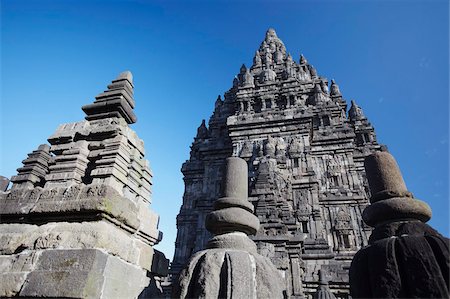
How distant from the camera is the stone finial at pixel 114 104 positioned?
12.9ft

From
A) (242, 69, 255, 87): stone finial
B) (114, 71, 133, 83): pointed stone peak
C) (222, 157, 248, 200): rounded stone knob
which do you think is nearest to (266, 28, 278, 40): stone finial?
→ (242, 69, 255, 87): stone finial

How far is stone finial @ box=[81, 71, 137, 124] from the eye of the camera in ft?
12.9

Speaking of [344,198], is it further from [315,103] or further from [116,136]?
[116,136]

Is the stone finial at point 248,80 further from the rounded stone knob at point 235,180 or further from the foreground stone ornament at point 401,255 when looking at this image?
the foreground stone ornament at point 401,255

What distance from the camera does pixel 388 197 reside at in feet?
9.61

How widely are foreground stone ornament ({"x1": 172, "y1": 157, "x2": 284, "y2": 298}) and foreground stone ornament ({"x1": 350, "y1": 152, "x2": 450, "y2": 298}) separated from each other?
2.83 ft

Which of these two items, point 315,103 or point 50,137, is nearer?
point 50,137

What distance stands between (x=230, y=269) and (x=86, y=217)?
164cm

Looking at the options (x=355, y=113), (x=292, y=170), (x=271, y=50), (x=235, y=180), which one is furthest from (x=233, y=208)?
(x=271, y=50)

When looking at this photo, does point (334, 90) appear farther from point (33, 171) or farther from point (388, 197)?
point (33, 171)

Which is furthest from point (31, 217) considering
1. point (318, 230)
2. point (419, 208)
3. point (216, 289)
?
point (318, 230)

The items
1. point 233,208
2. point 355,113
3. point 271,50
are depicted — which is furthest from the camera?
point 271,50

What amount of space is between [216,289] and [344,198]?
15979 mm

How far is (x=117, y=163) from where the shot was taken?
335 centimetres
